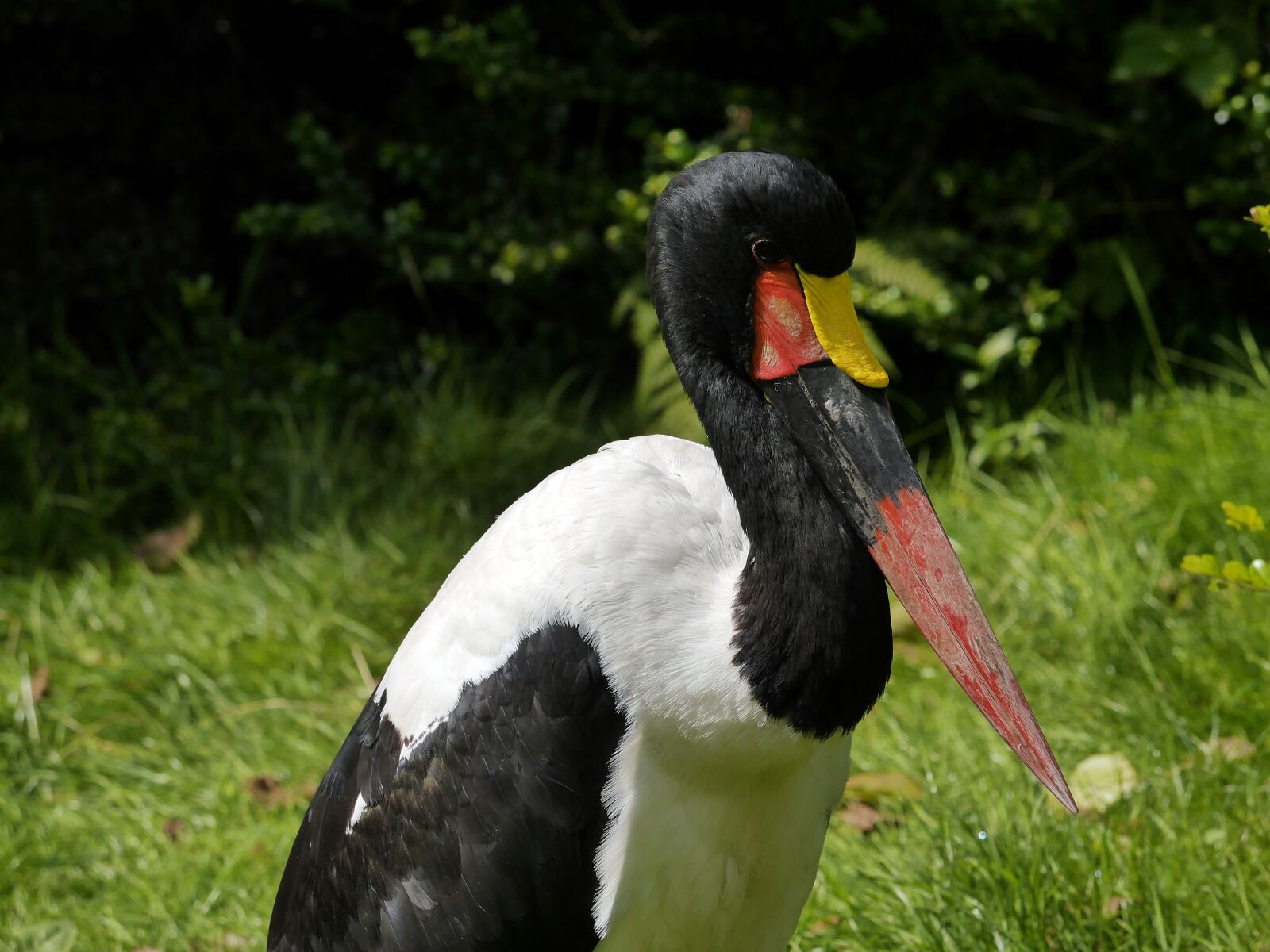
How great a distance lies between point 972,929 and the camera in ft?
8.08

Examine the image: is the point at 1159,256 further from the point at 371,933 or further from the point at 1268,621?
the point at 371,933

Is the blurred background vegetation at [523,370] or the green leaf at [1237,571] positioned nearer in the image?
the green leaf at [1237,571]

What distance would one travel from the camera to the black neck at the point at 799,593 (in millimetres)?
2100

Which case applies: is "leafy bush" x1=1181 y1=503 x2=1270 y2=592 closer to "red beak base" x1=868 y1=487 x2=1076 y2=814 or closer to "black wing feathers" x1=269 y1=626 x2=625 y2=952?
"red beak base" x1=868 y1=487 x2=1076 y2=814

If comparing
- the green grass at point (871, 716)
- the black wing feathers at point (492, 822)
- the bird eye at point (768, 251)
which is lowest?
Answer: the green grass at point (871, 716)

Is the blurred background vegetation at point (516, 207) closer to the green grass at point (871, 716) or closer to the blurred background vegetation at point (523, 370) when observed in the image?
the blurred background vegetation at point (523, 370)

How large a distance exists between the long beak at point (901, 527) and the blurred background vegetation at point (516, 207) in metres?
2.03

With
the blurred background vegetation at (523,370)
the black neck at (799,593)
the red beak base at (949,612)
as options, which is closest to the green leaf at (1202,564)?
the red beak base at (949,612)

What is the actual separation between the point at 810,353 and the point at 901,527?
0.99 feet

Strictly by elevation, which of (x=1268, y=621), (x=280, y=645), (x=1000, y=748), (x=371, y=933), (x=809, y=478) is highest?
(x=809, y=478)

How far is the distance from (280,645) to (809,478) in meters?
2.27

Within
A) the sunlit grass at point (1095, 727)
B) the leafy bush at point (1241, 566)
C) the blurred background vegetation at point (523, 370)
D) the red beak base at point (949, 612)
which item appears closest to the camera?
the leafy bush at point (1241, 566)

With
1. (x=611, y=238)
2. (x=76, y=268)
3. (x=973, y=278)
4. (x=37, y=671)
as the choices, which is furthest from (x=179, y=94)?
(x=973, y=278)

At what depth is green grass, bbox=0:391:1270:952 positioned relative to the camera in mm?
2562
